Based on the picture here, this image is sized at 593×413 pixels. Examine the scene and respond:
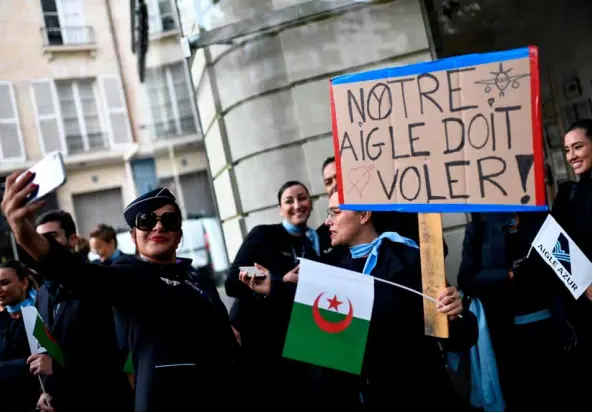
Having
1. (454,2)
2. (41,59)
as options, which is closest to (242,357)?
(41,59)

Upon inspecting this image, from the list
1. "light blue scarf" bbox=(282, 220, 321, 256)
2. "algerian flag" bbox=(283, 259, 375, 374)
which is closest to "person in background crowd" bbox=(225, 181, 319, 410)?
"light blue scarf" bbox=(282, 220, 321, 256)

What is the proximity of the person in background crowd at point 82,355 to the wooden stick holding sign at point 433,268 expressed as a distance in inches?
59.9

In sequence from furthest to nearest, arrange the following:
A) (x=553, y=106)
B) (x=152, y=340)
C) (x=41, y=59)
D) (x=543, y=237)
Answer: (x=553, y=106), (x=41, y=59), (x=543, y=237), (x=152, y=340)

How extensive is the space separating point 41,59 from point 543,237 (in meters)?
2.74

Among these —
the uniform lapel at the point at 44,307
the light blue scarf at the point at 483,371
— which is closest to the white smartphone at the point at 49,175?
the uniform lapel at the point at 44,307

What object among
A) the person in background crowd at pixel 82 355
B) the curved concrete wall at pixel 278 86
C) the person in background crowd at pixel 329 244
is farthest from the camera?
the curved concrete wall at pixel 278 86

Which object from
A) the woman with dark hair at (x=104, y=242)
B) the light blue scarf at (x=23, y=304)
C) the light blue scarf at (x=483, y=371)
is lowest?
the light blue scarf at (x=483, y=371)

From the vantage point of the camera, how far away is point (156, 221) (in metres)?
2.03

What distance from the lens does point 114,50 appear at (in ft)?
11.0

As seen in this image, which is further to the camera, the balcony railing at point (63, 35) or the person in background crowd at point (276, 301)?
the balcony railing at point (63, 35)

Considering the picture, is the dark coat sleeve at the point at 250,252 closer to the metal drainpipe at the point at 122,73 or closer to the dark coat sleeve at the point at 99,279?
the dark coat sleeve at the point at 99,279

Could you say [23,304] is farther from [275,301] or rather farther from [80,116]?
[275,301]

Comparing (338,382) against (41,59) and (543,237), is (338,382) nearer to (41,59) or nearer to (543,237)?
(543,237)

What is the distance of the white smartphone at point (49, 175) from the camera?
1.69 meters
